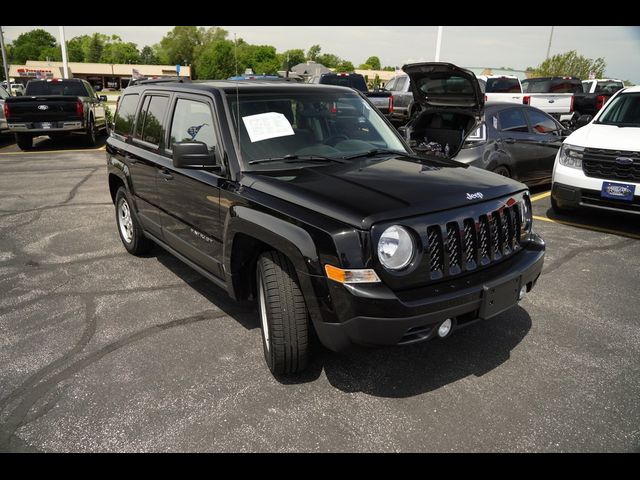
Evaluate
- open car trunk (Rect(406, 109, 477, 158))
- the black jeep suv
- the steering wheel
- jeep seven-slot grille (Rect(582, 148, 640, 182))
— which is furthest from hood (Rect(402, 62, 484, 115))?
the steering wheel

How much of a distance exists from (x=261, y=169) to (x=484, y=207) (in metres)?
1.46

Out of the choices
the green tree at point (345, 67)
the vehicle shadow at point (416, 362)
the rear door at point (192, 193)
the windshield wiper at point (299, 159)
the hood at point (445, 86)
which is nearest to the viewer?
the vehicle shadow at point (416, 362)

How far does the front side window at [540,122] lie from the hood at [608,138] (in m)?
1.20

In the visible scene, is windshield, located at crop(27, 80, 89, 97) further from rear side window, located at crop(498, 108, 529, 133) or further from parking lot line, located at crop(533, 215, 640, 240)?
parking lot line, located at crop(533, 215, 640, 240)

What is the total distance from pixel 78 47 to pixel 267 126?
184 metres

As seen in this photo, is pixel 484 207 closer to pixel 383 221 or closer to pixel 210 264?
pixel 383 221

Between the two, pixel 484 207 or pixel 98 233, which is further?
pixel 98 233

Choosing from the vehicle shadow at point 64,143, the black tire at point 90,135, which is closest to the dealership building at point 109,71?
the vehicle shadow at point 64,143

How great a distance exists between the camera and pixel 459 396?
2.94 metres

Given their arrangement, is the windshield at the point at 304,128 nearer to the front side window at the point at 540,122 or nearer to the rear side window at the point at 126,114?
the rear side window at the point at 126,114

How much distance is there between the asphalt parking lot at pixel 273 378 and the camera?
2.61 meters

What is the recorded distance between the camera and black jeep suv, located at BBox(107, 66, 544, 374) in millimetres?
2547
